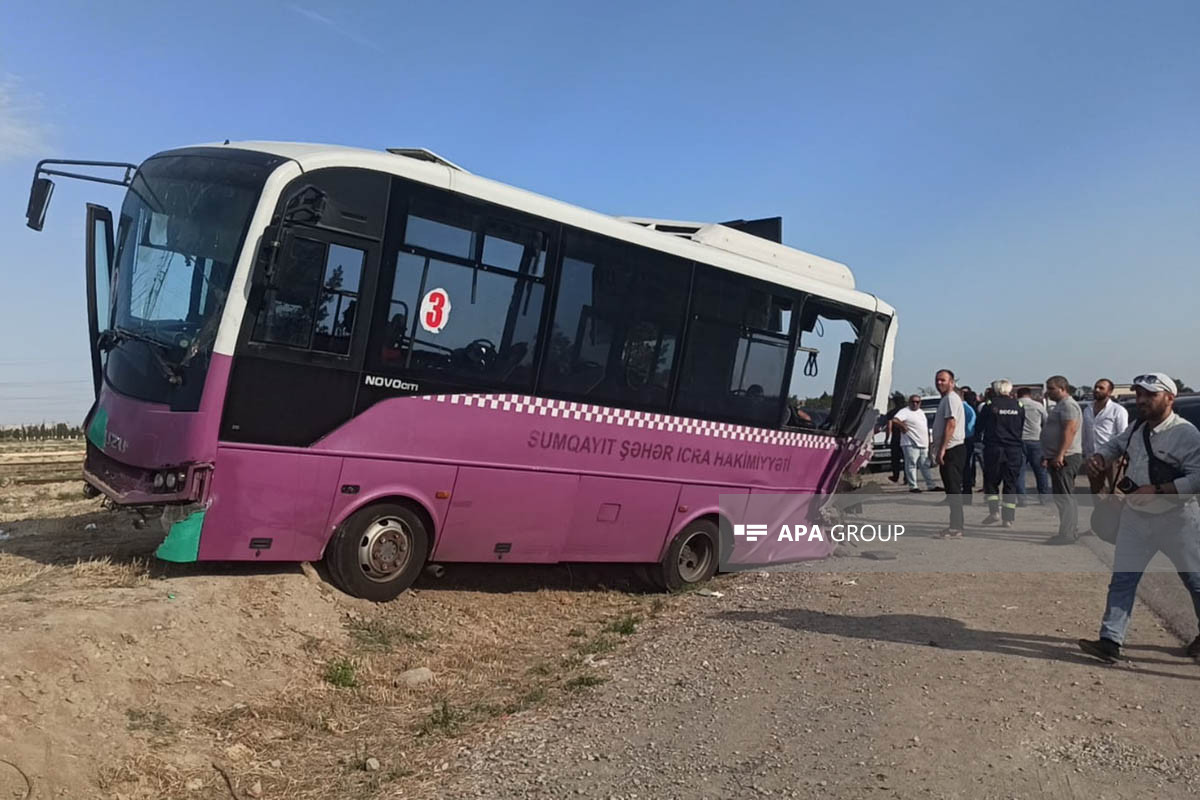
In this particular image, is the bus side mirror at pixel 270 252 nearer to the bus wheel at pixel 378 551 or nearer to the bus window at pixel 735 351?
the bus wheel at pixel 378 551

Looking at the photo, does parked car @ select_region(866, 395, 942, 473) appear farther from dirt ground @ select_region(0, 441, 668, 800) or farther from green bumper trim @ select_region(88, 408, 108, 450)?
green bumper trim @ select_region(88, 408, 108, 450)

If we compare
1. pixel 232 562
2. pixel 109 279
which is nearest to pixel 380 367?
pixel 232 562

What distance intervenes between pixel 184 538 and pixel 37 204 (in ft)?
9.88

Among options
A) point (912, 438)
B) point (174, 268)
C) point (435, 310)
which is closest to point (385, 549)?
point (435, 310)

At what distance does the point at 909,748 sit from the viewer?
201 inches

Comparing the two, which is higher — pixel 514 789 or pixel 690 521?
pixel 690 521

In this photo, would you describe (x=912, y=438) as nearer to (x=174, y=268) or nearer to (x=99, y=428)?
(x=174, y=268)

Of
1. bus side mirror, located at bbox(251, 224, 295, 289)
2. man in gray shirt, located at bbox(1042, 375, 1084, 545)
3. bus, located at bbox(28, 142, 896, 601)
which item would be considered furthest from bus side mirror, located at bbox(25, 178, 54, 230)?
man in gray shirt, located at bbox(1042, 375, 1084, 545)

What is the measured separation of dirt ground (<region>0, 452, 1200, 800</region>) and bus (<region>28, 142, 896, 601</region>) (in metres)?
0.62

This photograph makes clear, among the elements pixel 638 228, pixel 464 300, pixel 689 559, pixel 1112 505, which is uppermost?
pixel 638 228

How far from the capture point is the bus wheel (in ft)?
24.9

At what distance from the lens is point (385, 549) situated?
7809 millimetres

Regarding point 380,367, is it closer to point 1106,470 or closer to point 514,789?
point 514,789

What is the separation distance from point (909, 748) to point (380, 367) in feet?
14.8
